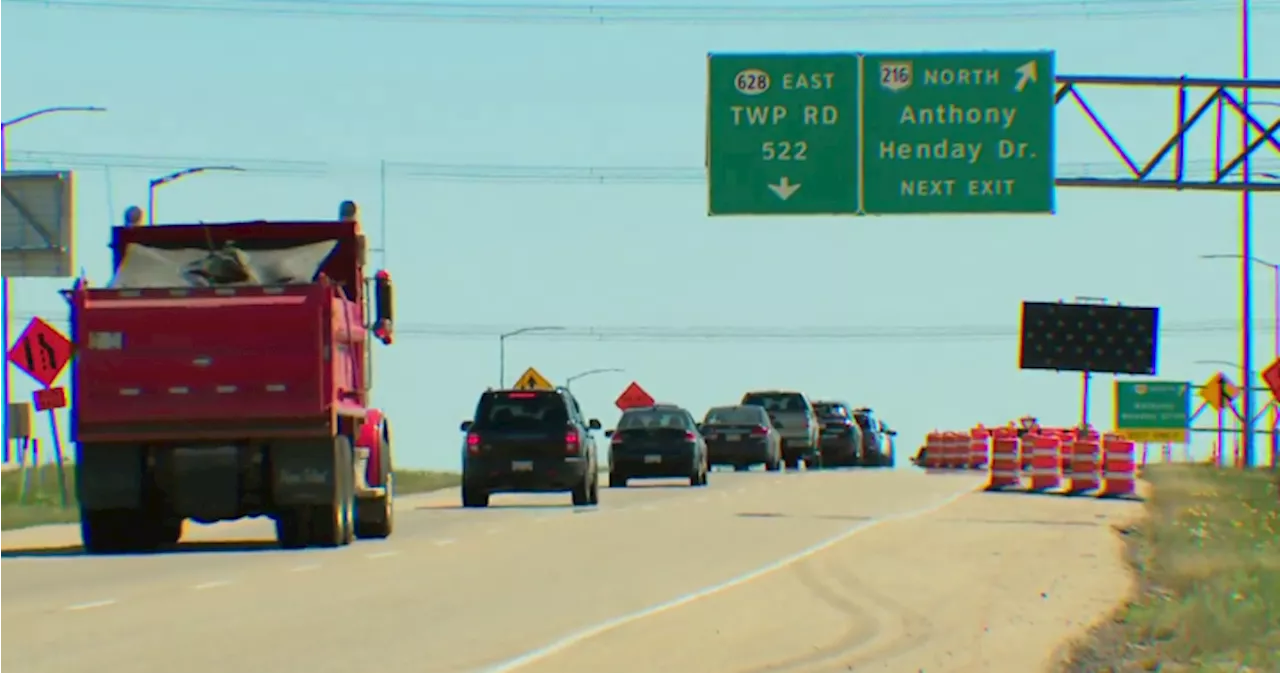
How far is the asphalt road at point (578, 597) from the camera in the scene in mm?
15305

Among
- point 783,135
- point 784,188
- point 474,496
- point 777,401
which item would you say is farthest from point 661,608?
point 777,401

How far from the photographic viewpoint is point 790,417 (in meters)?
70.2

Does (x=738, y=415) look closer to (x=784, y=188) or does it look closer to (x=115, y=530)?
(x=784, y=188)

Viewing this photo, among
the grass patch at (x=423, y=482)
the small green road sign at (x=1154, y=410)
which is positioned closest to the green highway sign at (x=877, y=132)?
the grass patch at (x=423, y=482)

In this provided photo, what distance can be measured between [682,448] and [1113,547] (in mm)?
23448

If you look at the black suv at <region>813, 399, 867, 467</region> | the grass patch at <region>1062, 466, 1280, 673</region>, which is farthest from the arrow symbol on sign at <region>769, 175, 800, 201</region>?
the black suv at <region>813, 399, 867, 467</region>

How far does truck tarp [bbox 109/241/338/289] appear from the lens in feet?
93.9

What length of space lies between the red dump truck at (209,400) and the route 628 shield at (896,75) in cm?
1453

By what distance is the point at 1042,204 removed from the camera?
40.8 m

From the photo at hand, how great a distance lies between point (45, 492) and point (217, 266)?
81.3ft

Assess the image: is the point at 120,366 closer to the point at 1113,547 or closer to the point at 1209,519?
the point at 1113,547

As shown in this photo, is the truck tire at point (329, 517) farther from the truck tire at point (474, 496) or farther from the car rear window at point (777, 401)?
the car rear window at point (777, 401)

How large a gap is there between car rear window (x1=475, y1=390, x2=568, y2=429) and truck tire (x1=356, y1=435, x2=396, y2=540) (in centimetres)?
961

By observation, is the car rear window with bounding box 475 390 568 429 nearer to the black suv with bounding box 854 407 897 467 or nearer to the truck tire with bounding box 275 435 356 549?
the truck tire with bounding box 275 435 356 549
